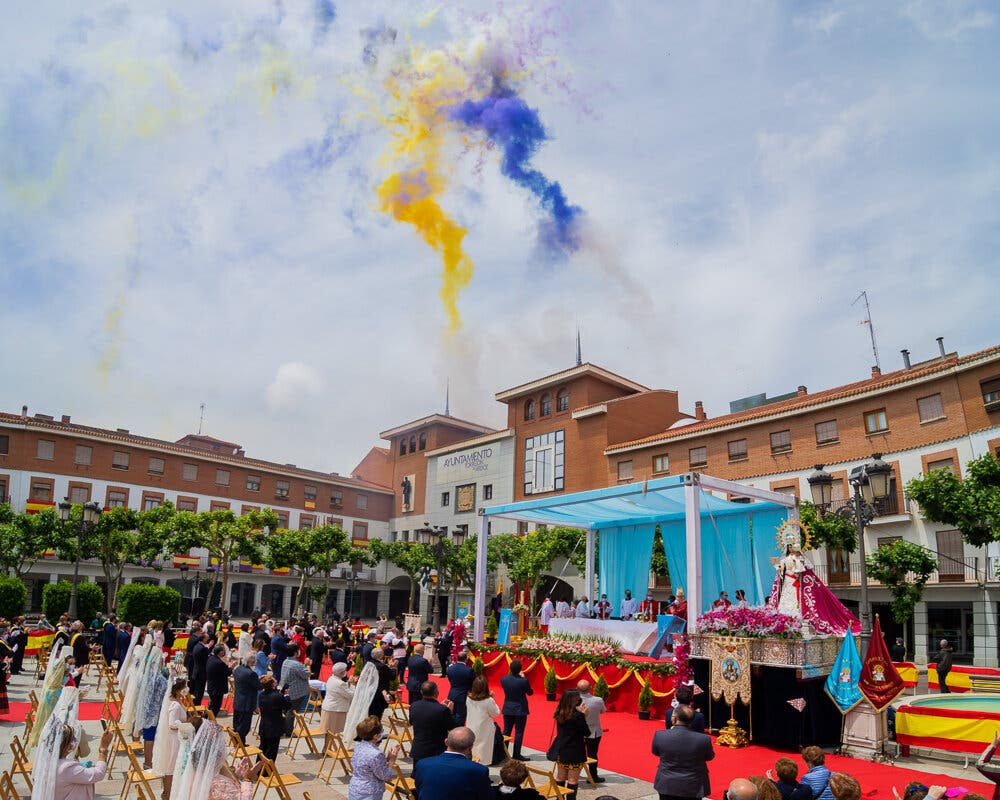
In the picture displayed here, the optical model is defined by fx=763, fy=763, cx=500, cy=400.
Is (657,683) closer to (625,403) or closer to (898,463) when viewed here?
(898,463)

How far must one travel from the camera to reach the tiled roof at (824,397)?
96.3 feet

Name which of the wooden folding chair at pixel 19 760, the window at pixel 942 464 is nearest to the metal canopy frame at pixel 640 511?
the wooden folding chair at pixel 19 760

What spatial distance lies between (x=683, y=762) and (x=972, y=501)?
20795mm

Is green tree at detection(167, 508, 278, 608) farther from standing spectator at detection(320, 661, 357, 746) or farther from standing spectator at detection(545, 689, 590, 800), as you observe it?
standing spectator at detection(545, 689, 590, 800)

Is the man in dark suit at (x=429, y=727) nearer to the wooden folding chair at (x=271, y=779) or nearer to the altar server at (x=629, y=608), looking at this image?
the wooden folding chair at (x=271, y=779)

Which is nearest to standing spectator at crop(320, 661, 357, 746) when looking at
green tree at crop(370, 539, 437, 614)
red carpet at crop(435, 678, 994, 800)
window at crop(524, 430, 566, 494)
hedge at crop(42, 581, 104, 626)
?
red carpet at crop(435, 678, 994, 800)

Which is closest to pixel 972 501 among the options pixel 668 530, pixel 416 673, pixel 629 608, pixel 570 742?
pixel 668 530

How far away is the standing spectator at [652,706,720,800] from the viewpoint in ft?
23.6

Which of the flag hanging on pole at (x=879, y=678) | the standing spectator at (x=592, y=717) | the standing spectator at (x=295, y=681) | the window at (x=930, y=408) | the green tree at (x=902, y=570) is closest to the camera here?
the standing spectator at (x=592, y=717)

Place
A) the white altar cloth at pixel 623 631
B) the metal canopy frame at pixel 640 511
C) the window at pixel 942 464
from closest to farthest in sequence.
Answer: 1. the metal canopy frame at pixel 640 511
2. the white altar cloth at pixel 623 631
3. the window at pixel 942 464

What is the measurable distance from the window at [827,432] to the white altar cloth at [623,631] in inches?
719

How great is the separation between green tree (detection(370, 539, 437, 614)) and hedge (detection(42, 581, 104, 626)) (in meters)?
17.7

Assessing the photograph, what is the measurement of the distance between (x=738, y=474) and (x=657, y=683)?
2239 centimetres

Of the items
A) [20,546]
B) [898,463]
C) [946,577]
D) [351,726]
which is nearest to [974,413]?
[898,463]
